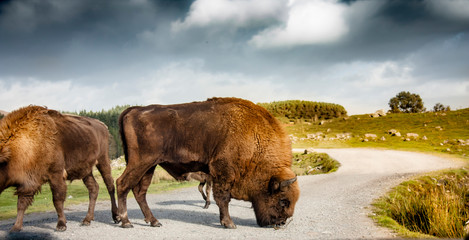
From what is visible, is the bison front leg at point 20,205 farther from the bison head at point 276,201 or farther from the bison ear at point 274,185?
the bison ear at point 274,185

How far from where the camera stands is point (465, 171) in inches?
675

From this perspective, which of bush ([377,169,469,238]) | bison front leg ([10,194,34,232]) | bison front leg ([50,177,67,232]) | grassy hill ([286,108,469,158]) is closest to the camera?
bison front leg ([10,194,34,232])

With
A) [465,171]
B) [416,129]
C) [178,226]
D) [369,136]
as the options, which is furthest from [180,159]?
[416,129]

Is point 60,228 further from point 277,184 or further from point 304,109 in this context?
point 304,109

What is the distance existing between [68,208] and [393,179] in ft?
42.9

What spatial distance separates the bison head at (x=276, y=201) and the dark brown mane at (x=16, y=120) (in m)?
5.10

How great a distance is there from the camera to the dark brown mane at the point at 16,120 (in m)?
7.01

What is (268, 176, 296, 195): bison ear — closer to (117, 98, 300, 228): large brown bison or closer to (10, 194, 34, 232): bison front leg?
(117, 98, 300, 228): large brown bison

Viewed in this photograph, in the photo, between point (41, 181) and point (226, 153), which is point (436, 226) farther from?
point (41, 181)

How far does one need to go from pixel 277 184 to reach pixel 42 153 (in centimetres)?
487

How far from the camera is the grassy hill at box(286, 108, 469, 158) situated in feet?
92.3

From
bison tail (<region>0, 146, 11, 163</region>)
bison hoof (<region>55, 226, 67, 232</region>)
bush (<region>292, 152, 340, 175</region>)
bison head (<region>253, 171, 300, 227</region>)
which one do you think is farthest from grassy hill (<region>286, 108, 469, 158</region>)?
bison tail (<region>0, 146, 11, 163</region>)

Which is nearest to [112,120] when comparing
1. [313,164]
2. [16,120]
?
[313,164]

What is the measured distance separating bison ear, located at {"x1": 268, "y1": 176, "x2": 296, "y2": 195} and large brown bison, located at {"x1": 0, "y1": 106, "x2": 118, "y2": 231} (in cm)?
386
